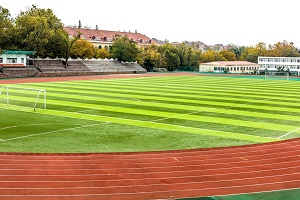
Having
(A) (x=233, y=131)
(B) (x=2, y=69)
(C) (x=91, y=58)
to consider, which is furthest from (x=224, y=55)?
(A) (x=233, y=131)

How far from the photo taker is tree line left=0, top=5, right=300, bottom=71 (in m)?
75.4

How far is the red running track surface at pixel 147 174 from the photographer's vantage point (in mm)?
10953

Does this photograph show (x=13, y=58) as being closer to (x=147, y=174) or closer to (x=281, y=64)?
(x=147, y=174)

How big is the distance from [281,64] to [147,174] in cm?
9700

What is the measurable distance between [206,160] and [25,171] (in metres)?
6.34

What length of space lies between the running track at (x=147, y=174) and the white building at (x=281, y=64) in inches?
3493

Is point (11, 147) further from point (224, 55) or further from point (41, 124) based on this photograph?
point (224, 55)

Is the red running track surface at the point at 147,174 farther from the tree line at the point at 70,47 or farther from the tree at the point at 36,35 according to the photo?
the tree at the point at 36,35

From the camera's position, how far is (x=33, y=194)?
1061 cm

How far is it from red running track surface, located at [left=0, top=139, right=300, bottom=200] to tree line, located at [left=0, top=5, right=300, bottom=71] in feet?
203

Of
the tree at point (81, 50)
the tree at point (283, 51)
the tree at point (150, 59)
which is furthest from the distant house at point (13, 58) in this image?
the tree at point (283, 51)

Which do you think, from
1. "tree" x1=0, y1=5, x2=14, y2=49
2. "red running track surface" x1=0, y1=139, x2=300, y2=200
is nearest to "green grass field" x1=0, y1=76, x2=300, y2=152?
"red running track surface" x1=0, y1=139, x2=300, y2=200

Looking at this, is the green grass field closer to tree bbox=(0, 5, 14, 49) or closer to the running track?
the running track

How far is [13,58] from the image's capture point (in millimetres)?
71125
